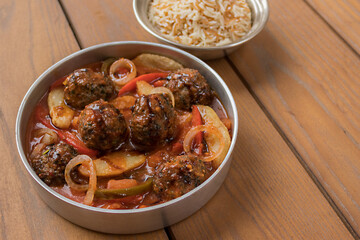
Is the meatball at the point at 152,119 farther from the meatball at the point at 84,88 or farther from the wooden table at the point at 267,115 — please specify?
the wooden table at the point at 267,115

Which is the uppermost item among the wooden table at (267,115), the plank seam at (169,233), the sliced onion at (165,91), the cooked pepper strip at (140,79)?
the sliced onion at (165,91)

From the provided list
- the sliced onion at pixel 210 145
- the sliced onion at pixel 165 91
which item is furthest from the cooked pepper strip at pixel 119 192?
the sliced onion at pixel 165 91

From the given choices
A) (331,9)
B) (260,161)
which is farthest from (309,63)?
(260,161)

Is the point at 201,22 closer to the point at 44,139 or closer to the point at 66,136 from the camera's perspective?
the point at 66,136

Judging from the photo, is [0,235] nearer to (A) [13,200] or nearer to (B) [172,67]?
(A) [13,200]

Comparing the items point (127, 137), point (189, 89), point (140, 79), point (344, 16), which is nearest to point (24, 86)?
point (140, 79)
